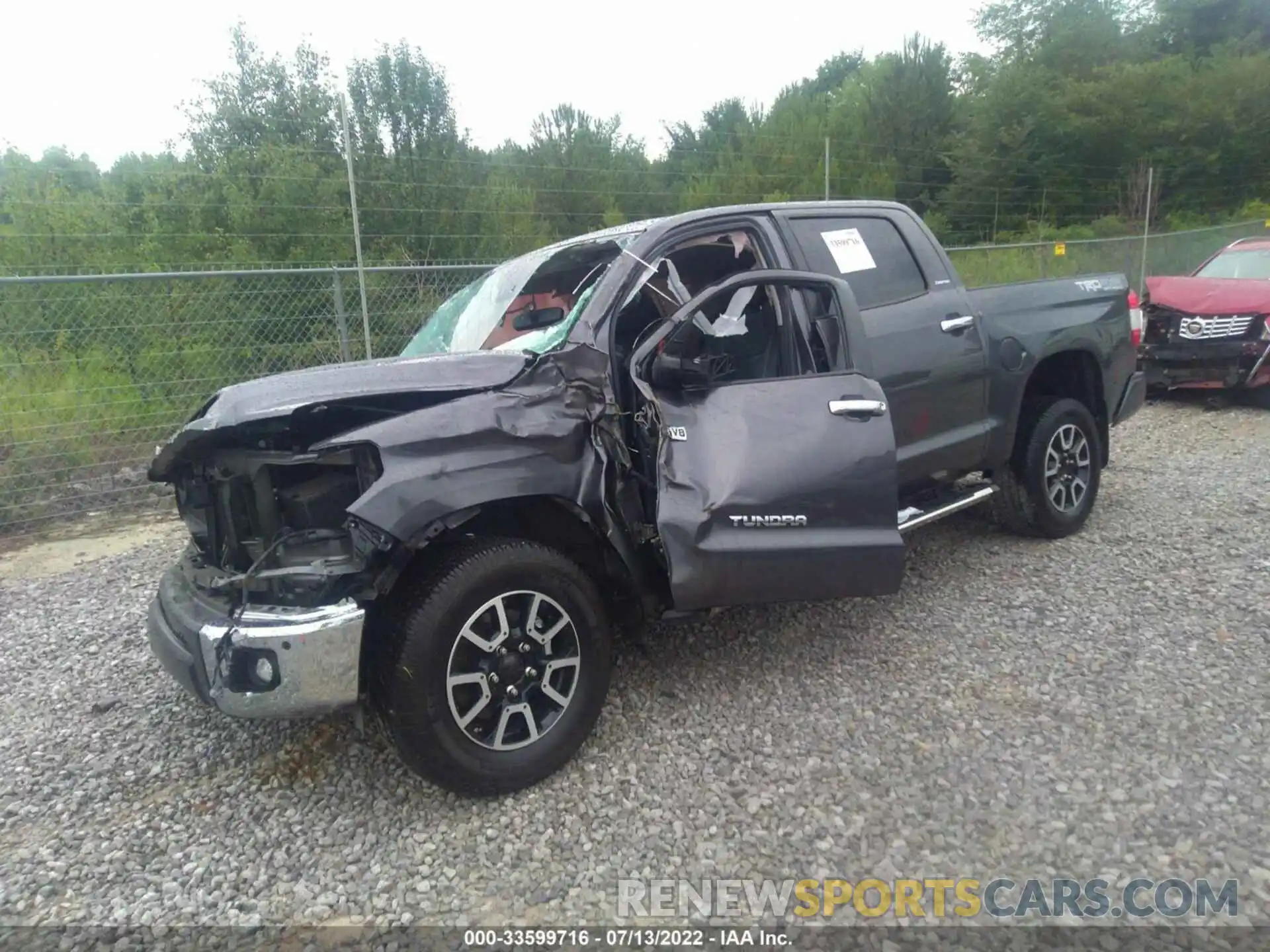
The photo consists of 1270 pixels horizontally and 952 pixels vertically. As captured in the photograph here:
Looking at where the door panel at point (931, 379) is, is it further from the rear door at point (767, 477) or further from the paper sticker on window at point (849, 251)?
the rear door at point (767, 477)

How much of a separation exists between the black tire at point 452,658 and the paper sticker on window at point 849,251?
212cm

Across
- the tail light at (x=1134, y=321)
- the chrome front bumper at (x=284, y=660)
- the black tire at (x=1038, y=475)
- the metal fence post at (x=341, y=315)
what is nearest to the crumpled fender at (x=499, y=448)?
the chrome front bumper at (x=284, y=660)

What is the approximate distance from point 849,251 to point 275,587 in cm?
305

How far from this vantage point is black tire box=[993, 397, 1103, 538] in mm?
5012

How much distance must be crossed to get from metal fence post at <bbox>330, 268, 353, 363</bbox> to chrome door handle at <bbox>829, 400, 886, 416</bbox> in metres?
5.09

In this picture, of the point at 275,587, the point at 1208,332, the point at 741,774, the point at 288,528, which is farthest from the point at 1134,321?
the point at 275,587

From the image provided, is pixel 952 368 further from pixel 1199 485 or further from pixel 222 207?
pixel 222 207

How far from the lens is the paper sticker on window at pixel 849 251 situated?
421 centimetres

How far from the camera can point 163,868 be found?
2764 millimetres

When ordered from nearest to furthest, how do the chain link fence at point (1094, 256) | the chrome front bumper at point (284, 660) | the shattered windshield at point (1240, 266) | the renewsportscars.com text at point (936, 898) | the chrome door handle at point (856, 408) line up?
the renewsportscars.com text at point (936, 898), the chrome front bumper at point (284, 660), the chrome door handle at point (856, 408), the shattered windshield at point (1240, 266), the chain link fence at point (1094, 256)

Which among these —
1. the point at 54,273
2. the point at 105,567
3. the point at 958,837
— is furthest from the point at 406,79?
the point at 958,837

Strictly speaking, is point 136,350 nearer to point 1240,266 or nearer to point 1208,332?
point 1208,332

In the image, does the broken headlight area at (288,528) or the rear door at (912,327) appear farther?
the rear door at (912,327)

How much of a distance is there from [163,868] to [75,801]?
0.67m
